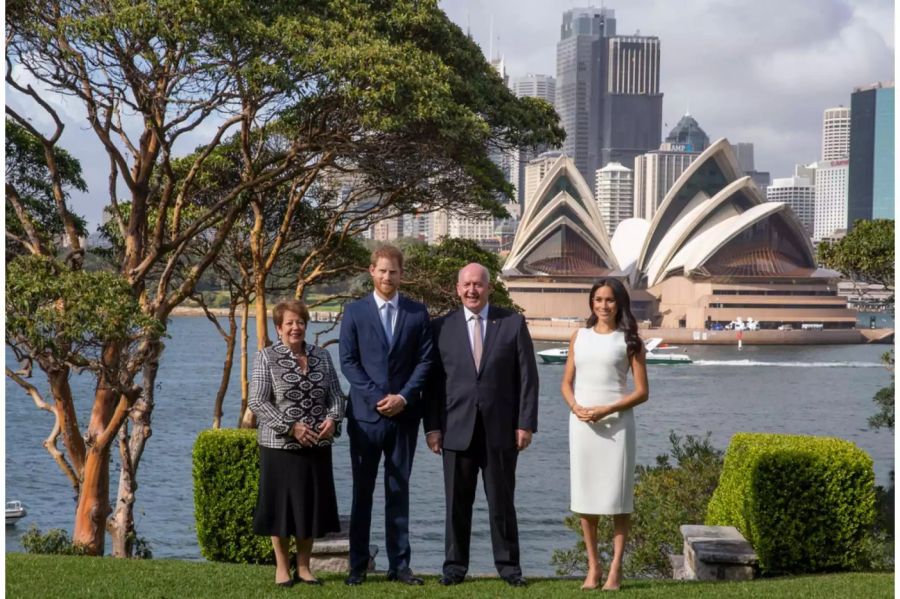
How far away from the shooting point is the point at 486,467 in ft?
16.1

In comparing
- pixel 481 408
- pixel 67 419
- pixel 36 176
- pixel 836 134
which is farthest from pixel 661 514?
pixel 836 134

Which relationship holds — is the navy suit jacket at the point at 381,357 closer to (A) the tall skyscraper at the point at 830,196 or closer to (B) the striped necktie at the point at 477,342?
(B) the striped necktie at the point at 477,342

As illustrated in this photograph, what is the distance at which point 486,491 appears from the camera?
4914 millimetres

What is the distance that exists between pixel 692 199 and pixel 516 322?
195ft

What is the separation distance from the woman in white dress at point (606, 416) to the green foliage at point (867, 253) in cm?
982

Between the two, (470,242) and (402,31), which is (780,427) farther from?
(402,31)

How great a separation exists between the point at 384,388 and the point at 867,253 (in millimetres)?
10418

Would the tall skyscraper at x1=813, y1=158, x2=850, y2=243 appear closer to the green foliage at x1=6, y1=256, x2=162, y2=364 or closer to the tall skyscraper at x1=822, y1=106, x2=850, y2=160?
the tall skyscraper at x1=822, y1=106, x2=850, y2=160

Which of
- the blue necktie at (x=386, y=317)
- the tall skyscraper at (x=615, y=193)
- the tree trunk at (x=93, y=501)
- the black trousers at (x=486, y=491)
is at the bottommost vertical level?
the tree trunk at (x=93, y=501)

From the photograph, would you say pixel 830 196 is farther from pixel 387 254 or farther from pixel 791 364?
pixel 387 254

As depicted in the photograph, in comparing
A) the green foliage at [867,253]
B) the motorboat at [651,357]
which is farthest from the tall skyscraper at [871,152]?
the green foliage at [867,253]

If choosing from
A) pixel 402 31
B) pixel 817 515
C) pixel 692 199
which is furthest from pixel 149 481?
pixel 692 199

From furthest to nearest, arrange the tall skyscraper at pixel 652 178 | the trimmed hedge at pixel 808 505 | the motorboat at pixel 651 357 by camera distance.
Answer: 1. the tall skyscraper at pixel 652 178
2. the motorboat at pixel 651 357
3. the trimmed hedge at pixel 808 505

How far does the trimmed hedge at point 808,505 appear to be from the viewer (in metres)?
5.85
